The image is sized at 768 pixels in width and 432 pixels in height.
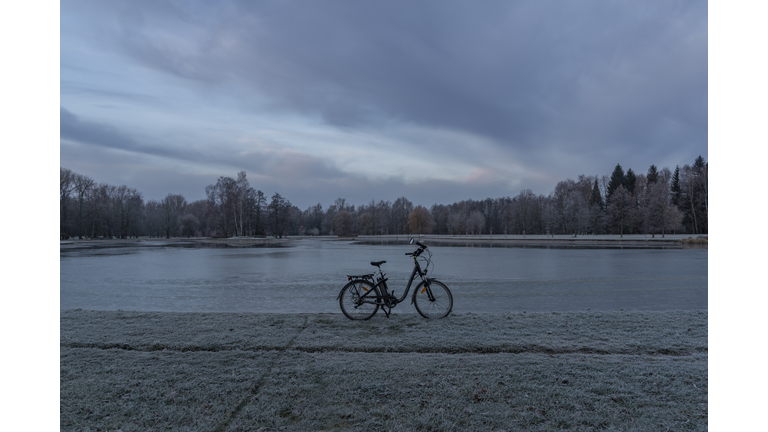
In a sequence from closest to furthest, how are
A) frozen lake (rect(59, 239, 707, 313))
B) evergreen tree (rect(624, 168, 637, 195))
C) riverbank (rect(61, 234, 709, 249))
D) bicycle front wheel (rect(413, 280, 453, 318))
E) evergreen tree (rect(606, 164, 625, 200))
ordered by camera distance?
bicycle front wheel (rect(413, 280, 453, 318)), frozen lake (rect(59, 239, 707, 313)), riverbank (rect(61, 234, 709, 249)), evergreen tree (rect(624, 168, 637, 195)), evergreen tree (rect(606, 164, 625, 200))

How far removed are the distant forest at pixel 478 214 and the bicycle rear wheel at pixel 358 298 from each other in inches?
2725

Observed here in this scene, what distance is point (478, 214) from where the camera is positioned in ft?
339

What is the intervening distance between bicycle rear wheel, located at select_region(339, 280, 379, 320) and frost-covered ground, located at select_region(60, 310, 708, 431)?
0.48m

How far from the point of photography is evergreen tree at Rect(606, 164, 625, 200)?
271ft

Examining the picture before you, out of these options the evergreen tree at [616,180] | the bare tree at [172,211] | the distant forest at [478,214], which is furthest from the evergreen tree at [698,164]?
the bare tree at [172,211]

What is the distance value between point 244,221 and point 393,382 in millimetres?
81109

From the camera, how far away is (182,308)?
904 cm

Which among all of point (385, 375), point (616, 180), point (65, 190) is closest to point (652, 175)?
point (616, 180)

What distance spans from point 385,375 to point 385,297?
9.97 feet

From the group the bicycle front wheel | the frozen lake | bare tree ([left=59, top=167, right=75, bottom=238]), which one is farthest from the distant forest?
the bicycle front wheel

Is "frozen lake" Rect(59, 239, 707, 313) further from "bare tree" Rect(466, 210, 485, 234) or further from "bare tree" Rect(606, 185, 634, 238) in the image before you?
"bare tree" Rect(466, 210, 485, 234)

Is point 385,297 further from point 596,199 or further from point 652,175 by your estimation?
point 652,175

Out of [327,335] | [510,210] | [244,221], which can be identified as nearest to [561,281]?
[327,335]
